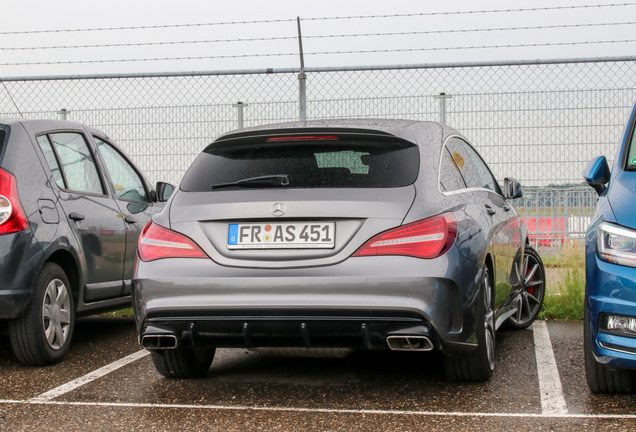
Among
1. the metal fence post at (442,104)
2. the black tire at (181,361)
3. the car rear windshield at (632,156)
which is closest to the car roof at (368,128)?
the car rear windshield at (632,156)

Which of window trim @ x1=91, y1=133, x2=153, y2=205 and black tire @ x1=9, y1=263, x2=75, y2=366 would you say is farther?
window trim @ x1=91, y1=133, x2=153, y2=205

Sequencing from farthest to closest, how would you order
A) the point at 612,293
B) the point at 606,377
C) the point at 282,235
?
the point at 606,377
the point at 282,235
the point at 612,293

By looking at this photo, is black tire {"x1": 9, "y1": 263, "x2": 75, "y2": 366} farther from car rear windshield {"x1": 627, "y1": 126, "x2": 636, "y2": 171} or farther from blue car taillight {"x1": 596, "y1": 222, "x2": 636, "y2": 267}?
car rear windshield {"x1": 627, "y1": 126, "x2": 636, "y2": 171}

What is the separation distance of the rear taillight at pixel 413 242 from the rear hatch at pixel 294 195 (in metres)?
0.04

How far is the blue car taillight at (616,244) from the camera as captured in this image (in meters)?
4.51

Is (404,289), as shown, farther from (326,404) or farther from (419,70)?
(419,70)

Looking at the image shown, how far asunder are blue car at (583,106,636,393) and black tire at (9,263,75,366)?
3.22m

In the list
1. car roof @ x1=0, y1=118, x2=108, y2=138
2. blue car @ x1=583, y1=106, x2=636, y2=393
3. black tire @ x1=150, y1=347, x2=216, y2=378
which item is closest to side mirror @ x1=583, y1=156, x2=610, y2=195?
blue car @ x1=583, y1=106, x2=636, y2=393

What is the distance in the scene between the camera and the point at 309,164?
4.98 m

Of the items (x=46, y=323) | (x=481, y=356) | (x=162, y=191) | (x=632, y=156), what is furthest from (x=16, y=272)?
(x=632, y=156)

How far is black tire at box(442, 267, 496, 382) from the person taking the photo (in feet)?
16.5

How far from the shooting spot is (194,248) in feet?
15.7

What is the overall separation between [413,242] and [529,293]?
3.46 meters

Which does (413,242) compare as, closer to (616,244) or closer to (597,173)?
(616,244)
